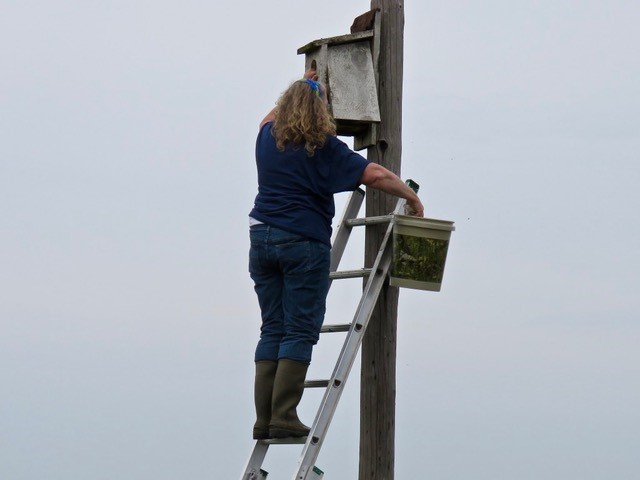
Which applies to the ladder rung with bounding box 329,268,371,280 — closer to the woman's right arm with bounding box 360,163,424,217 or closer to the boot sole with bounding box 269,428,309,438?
the woman's right arm with bounding box 360,163,424,217

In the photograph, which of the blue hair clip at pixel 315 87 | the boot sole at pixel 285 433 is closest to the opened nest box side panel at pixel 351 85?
the blue hair clip at pixel 315 87

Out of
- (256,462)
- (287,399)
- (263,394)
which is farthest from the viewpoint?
(256,462)

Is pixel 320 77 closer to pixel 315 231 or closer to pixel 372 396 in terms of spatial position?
pixel 315 231

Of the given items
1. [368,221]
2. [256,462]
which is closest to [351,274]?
[368,221]

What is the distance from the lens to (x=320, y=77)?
24.5 ft

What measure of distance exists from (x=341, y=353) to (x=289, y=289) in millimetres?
520

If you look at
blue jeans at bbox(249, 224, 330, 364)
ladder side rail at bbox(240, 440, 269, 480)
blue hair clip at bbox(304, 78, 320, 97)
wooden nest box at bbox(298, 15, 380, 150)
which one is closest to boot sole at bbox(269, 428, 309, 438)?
ladder side rail at bbox(240, 440, 269, 480)

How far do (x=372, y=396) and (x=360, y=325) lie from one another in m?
0.91

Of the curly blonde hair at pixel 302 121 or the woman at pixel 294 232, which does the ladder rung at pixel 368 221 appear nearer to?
the woman at pixel 294 232

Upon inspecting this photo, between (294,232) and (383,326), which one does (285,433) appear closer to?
(294,232)

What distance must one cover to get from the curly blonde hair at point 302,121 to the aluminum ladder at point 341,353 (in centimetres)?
72

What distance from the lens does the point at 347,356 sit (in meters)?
6.70

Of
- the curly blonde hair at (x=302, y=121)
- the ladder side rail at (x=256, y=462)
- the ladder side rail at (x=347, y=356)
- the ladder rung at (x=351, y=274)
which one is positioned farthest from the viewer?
the ladder rung at (x=351, y=274)

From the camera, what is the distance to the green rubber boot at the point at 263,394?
656 cm
